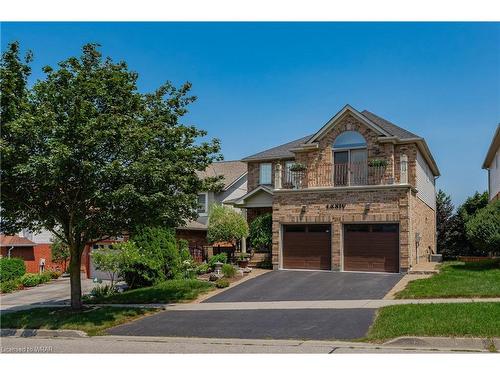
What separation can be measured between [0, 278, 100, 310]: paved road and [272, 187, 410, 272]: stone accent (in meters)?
9.60

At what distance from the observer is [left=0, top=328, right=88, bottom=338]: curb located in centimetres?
1365

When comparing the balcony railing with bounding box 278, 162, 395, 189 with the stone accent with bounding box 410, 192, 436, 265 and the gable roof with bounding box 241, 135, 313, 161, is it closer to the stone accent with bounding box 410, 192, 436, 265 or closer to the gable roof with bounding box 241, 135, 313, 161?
the stone accent with bounding box 410, 192, 436, 265

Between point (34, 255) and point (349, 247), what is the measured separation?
66.3ft

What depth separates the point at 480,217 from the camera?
2130 cm

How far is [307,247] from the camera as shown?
80.4 ft

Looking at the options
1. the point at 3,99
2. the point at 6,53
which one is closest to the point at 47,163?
the point at 3,99

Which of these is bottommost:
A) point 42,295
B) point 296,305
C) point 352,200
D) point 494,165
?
point 42,295

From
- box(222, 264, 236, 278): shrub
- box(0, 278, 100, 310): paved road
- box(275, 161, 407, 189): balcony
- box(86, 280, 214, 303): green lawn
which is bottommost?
box(0, 278, 100, 310): paved road

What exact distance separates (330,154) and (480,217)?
7.09 metres

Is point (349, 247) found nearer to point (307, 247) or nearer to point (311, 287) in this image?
point (307, 247)

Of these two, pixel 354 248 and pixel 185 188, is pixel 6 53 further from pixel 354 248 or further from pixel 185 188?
pixel 354 248

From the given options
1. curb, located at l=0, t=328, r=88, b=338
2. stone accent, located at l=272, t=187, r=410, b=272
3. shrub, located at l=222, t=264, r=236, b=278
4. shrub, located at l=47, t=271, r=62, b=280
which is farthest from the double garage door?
shrub, located at l=47, t=271, r=62, b=280

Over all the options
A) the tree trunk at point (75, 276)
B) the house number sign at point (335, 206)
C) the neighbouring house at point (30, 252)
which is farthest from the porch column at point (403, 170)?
the neighbouring house at point (30, 252)

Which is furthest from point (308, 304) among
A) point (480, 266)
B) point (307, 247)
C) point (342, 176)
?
point (342, 176)
